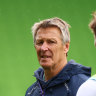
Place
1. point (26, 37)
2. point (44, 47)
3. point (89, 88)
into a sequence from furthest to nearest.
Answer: point (26, 37) < point (44, 47) < point (89, 88)

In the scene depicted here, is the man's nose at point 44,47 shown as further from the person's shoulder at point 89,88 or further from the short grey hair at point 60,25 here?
the person's shoulder at point 89,88

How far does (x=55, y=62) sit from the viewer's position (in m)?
2.11

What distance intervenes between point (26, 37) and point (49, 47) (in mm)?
1921

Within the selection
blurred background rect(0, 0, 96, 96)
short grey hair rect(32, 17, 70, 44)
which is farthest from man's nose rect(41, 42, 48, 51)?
blurred background rect(0, 0, 96, 96)

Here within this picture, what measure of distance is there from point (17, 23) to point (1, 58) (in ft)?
1.40

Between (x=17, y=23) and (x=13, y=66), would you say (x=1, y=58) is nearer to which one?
(x=13, y=66)

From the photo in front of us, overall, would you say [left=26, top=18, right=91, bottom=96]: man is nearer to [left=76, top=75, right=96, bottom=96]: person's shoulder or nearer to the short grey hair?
the short grey hair

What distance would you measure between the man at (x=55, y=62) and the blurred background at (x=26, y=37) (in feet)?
5.54

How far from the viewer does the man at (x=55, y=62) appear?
6.88 ft

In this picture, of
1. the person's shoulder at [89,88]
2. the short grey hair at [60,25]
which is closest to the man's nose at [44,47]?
the short grey hair at [60,25]

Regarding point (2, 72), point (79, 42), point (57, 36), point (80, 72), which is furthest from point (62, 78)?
point (79, 42)

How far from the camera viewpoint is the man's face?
2.11 m

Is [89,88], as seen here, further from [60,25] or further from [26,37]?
[26,37]

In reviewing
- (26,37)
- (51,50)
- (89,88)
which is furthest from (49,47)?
(26,37)
